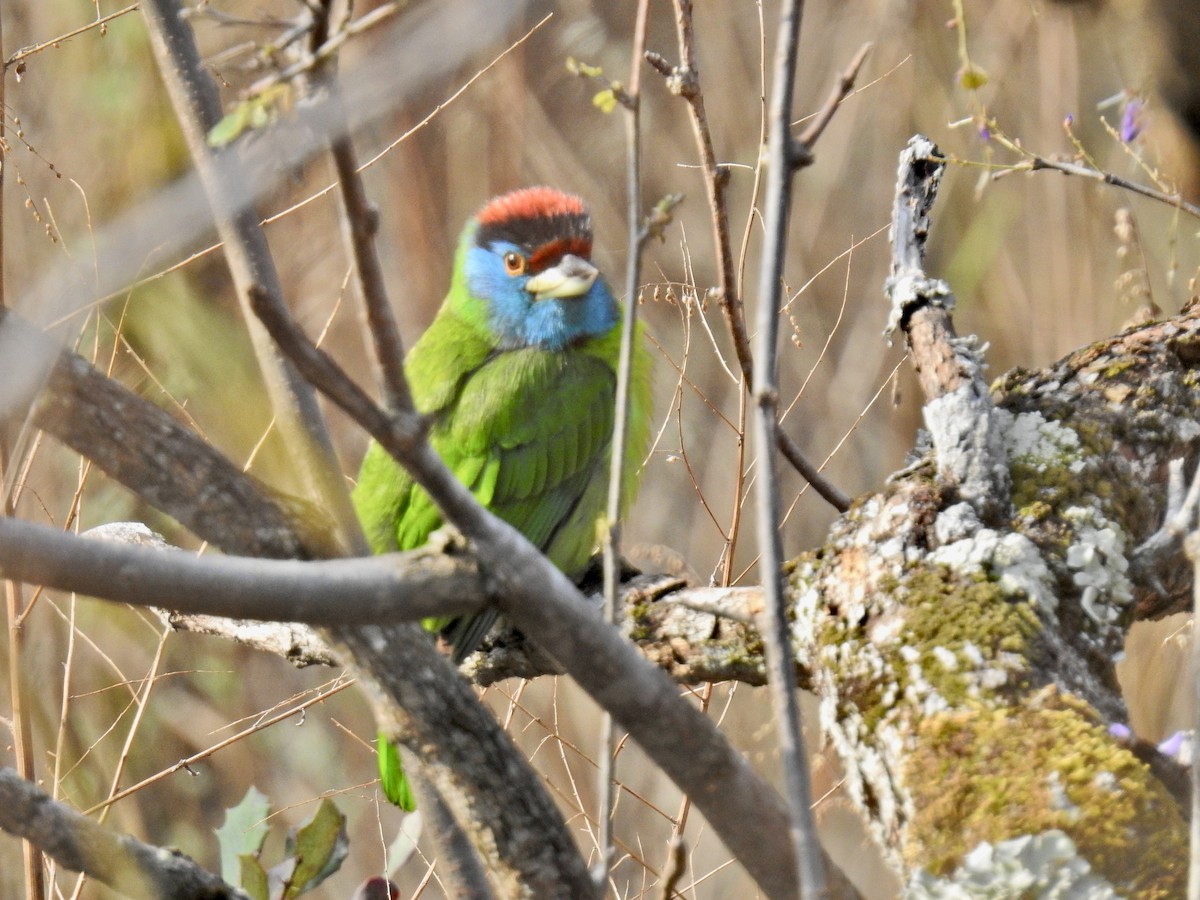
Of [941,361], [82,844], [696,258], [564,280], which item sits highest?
[696,258]

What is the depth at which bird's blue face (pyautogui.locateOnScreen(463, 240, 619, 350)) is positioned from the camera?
2922mm

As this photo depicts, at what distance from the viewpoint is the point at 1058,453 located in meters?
1.74

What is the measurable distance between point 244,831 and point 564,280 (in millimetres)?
1584

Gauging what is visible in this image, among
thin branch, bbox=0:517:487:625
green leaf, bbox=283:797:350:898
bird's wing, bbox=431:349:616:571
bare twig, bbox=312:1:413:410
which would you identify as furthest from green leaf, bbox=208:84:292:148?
bird's wing, bbox=431:349:616:571

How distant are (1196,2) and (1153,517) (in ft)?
8.19

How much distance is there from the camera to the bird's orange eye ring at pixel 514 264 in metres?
3.01

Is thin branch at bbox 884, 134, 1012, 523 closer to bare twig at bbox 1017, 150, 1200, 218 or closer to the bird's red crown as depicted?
bare twig at bbox 1017, 150, 1200, 218

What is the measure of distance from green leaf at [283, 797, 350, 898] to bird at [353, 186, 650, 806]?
1.11m

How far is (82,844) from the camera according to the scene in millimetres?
1230

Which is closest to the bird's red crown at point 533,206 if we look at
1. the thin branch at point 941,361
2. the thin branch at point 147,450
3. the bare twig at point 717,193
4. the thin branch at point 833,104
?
the bare twig at point 717,193

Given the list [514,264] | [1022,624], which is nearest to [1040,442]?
[1022,624]

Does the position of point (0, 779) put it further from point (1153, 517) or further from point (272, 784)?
point (272, 784)

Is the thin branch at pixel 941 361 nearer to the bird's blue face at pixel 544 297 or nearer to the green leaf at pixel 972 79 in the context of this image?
the green leaf at pixel 972 79

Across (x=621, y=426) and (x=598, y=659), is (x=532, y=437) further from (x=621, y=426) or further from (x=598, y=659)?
(x=598, y=659)
